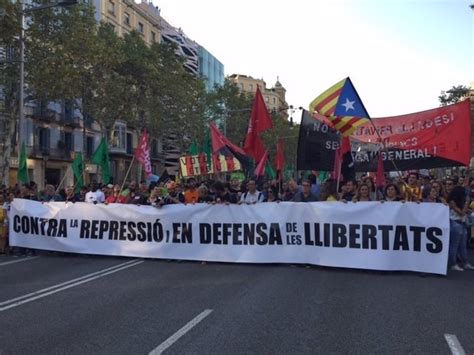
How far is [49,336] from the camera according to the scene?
18.1ft

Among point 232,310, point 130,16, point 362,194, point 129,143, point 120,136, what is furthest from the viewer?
point 129,143

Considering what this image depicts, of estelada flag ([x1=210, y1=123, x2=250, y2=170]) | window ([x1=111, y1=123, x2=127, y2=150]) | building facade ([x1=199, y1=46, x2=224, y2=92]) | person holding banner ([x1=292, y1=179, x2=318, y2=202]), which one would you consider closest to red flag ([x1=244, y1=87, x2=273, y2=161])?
estelada flag ([x1=210, y1=123, x2=250, y2=170])

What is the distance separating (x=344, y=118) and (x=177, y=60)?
29535mm

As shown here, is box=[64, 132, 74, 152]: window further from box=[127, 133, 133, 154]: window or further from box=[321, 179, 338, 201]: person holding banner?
box=[321, 179, 338, 201]: person holding banner

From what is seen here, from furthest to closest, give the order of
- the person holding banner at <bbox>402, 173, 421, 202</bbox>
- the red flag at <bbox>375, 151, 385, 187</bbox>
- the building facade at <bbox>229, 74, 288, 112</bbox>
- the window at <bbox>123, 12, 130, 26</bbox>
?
the building facade at <bbox>229, 74, 288, 112</bbox> → the window at <bbox>123, 12, 130, 26</bbox> → the red flag at <bbox>375, 151, 385, 187</bbox> → the person holding banner at <bbox>402, 173, 421, 202</bbox>

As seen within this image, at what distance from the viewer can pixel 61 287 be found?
809 cm

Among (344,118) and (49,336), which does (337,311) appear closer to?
(49,336)

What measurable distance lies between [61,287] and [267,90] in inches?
5347

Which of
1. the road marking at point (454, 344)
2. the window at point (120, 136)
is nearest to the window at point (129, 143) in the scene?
the window at point (120, 136)

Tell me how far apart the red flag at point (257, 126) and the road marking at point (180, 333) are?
7.02 m

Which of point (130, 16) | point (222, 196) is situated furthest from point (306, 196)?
point (130, 16)

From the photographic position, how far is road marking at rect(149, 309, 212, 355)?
5070 millimetres

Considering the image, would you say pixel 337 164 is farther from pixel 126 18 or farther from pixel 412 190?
pixel 126 18

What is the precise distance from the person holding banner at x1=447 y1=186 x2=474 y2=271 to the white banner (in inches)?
22.2
